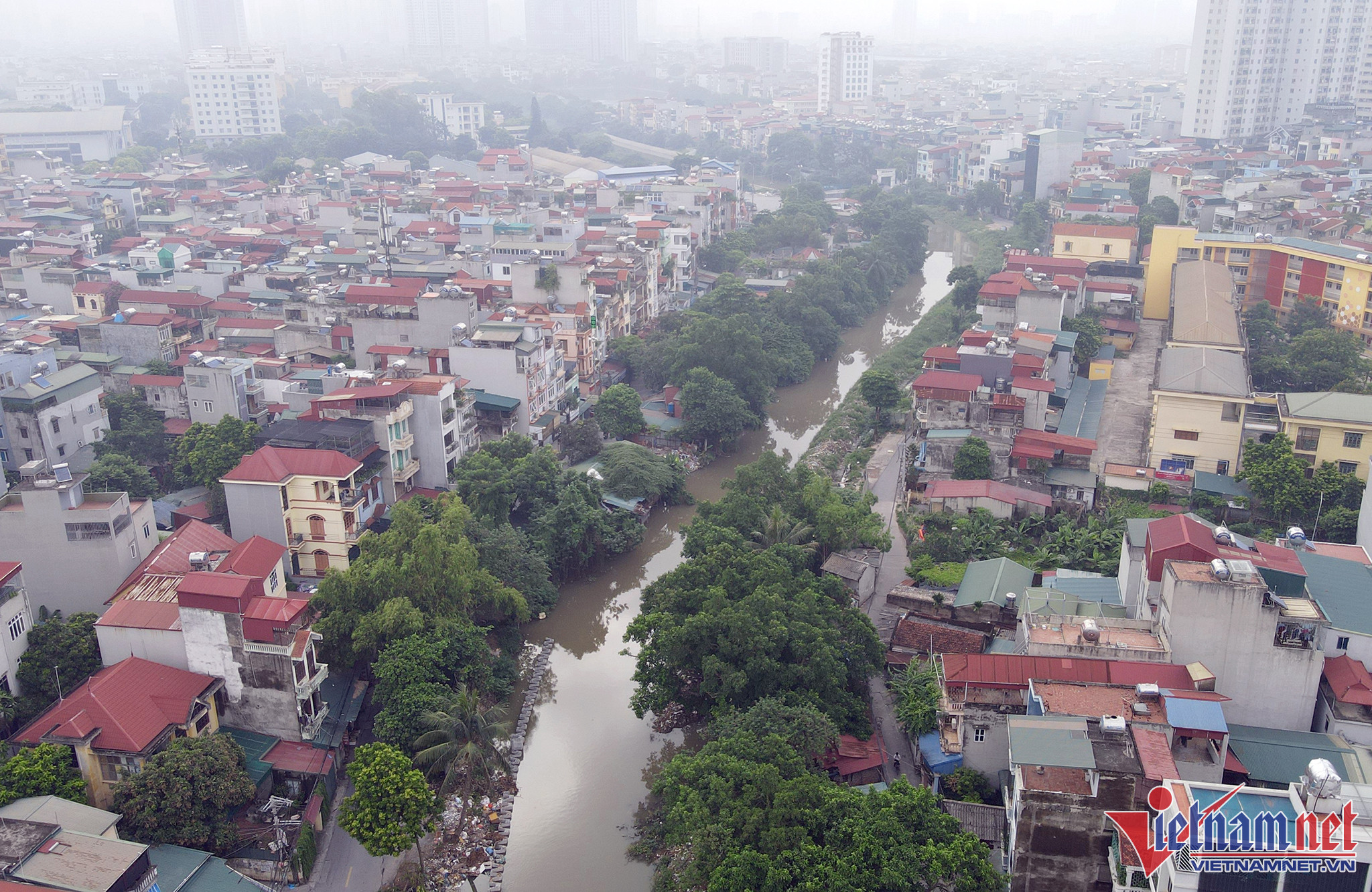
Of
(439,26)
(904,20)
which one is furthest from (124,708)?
(904,20)

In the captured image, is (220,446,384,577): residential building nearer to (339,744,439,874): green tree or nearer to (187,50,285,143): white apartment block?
(339,744,439,874): green tree

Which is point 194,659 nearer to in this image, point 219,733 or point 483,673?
point 219,733

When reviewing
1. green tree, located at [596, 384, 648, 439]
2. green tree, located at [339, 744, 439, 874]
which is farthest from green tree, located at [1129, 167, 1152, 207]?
green tree, located at [339, 744, 439, 874]

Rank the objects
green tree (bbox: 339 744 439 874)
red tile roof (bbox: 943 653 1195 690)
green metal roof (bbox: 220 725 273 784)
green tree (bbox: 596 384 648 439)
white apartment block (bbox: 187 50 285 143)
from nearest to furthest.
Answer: green tree (bbox: 339 744 439 874) → red tile roof (bbox: 943 653 1195 690) → green metal roof (bbox: 220 725 273 784) → green tree (bbox: 596 384 648 439) → white apartment block (bbox: 187 50 285 143)

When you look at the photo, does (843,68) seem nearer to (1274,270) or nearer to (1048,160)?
(1048,160)

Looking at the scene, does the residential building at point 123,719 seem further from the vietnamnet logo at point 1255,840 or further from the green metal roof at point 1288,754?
the green metal roof at point 1288,754

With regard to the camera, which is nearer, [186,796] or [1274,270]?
[186,796]

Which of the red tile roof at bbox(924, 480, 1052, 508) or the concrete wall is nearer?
the concrete wall
